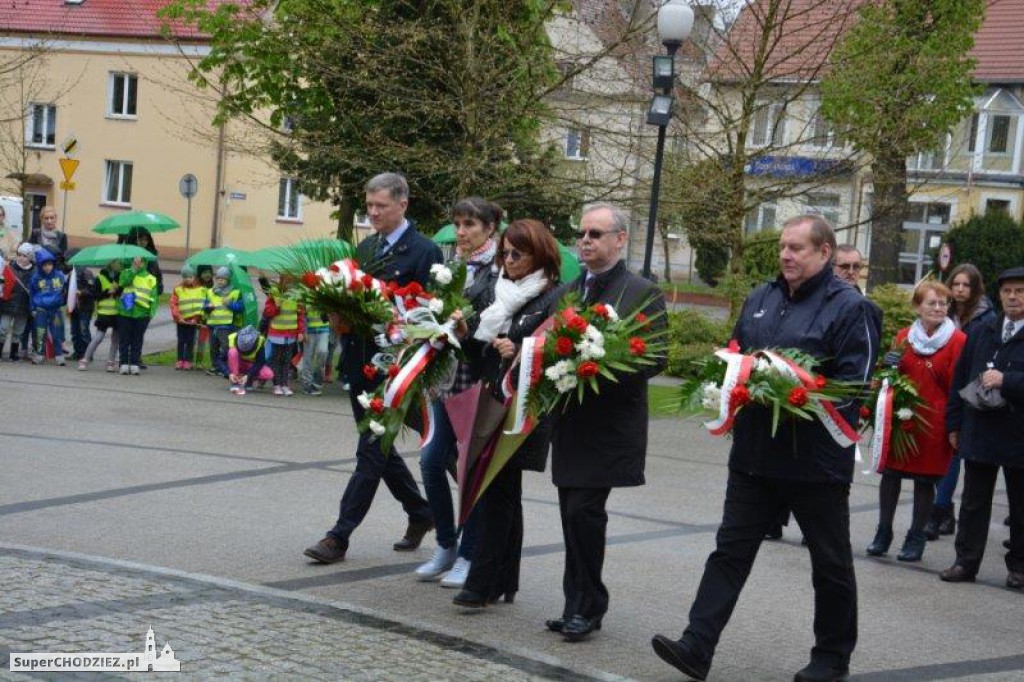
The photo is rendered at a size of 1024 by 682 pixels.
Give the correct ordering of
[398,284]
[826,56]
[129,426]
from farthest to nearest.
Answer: [826,56], [129,426], [398,284]

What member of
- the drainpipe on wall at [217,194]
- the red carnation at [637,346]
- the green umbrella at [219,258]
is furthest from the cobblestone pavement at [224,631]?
Result: the drainpipe on wall at [217,194]

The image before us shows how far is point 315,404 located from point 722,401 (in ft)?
37.3

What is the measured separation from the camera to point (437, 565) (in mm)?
8047

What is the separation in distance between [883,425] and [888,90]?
13.2 m

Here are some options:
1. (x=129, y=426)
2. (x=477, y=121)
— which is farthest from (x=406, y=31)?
(x=129, y=426)

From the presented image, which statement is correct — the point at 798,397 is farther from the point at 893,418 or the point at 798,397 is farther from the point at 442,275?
the point at 893,418

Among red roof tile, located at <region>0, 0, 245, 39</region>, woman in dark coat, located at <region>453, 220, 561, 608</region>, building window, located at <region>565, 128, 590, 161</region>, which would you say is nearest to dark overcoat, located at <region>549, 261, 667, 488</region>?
woman in dark coat, located at <region>453, 220, 561, 608</region>

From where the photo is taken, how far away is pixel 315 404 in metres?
17.1

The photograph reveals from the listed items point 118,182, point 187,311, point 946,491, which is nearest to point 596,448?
point 946,491

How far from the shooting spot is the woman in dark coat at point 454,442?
7944mm

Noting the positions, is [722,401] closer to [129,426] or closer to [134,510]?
[134,510]

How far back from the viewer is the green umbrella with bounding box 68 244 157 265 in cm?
1944

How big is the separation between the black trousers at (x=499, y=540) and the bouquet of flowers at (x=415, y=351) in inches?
23.4

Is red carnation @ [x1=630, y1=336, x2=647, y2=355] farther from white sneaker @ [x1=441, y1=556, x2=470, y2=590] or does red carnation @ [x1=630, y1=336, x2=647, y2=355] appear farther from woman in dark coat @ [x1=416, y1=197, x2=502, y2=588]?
white sneaker @ [x1=441, y1=556, x2=470, y2=590]
